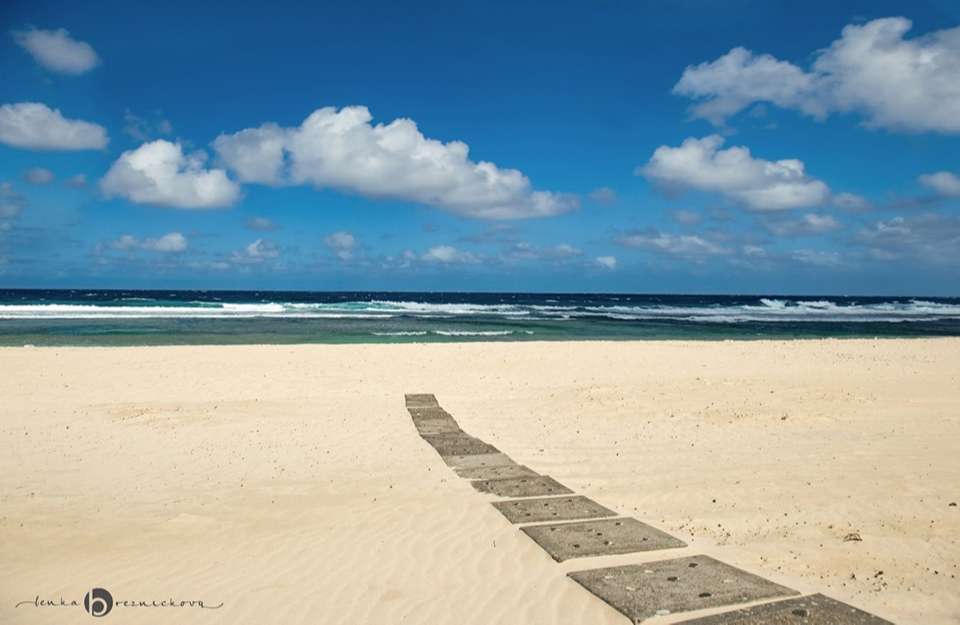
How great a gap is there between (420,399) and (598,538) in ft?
22.9

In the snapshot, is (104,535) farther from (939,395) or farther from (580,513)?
(939,395)

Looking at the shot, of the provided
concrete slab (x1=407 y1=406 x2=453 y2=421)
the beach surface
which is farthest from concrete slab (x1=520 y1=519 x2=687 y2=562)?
concrete slab (x1=407 y1=406 x2=453 y2=421)

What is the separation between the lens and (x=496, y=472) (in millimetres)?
6801

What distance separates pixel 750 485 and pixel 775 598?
2.58 m

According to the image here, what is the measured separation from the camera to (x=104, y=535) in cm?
503

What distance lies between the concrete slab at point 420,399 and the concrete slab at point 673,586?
7.05 metres

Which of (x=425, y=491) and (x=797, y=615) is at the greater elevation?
(x=797, y=615)

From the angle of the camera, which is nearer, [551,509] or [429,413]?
[551,509]

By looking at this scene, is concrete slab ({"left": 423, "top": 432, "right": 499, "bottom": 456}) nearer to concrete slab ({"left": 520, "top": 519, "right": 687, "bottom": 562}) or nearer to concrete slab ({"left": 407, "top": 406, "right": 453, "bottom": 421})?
concrete slab ({"left": 407, "top": 406, "right": 453, "bottom": 421})

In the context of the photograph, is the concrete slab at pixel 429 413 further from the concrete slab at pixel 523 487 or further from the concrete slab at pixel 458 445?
the concrete slab at pixel 523 487

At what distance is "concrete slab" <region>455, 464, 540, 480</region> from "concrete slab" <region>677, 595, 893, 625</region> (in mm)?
3181

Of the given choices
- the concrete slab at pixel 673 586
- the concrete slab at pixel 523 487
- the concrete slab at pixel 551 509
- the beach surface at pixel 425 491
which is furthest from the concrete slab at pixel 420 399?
the concrete slab at pixel 673 586

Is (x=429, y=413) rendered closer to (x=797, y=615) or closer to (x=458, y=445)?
(x=458, y=445)

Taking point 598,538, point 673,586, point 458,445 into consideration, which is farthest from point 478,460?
point 673,586
